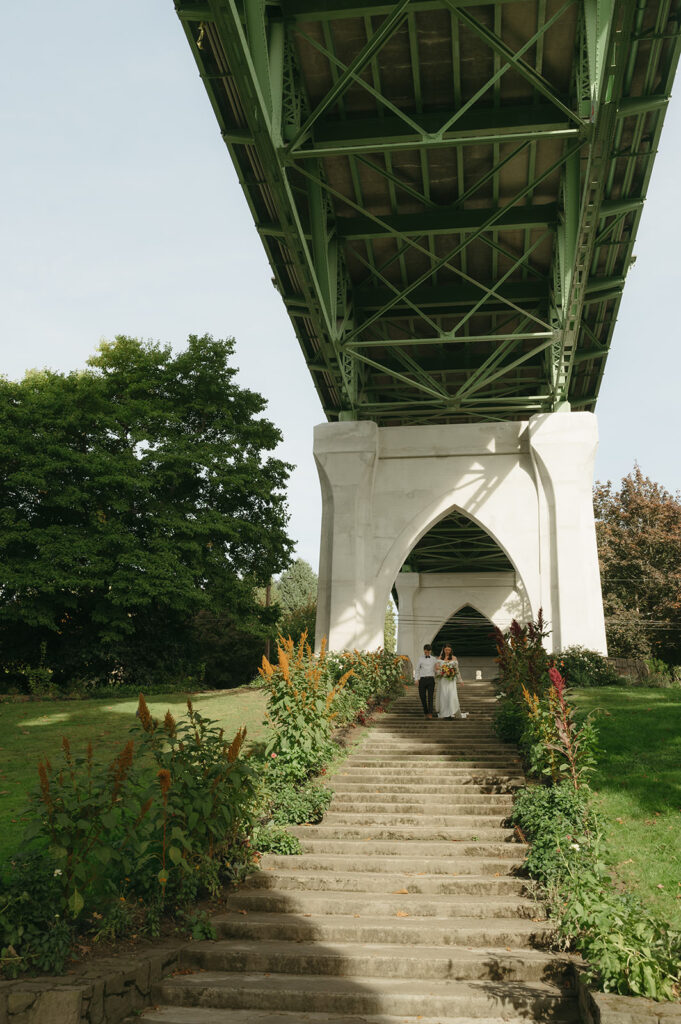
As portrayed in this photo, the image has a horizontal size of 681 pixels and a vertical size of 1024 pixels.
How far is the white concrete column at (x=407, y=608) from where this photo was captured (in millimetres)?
34219

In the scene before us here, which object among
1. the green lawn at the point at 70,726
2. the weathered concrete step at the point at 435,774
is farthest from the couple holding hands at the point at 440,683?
the weathered concrete step at the point at 435,774

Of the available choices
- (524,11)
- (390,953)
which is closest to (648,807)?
(390,953)

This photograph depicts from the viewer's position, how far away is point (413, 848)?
7.73 meters

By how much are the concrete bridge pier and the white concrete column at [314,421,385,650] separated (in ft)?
0.08

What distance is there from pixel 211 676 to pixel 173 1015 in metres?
21.4

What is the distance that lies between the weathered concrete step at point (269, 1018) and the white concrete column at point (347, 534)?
13.5 meters

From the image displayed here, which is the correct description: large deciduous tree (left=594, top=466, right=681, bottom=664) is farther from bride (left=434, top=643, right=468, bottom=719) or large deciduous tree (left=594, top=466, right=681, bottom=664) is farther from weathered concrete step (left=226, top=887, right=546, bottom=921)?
weathered concrete step (left=226, top=887, right=546, bottom=921)

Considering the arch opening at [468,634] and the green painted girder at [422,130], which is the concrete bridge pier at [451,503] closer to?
the green painted girder at [422,130]

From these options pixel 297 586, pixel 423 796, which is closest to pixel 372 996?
pixel 423 796

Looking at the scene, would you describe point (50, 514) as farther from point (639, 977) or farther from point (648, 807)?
point (639, 977)

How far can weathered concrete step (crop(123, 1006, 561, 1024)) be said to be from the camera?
4.80 m

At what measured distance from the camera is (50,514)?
20.8 m

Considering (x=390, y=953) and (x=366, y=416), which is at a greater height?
(x=366, y=416)

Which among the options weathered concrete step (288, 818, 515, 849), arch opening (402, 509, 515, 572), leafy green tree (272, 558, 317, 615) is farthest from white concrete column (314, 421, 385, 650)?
leafy green tree (272, 558, 317, 615)
